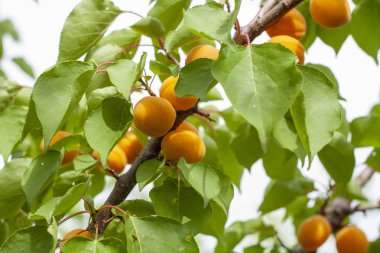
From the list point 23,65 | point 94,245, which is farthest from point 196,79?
point 23,65

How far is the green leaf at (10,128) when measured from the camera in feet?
4.20

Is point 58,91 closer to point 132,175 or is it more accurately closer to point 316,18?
point 132,175

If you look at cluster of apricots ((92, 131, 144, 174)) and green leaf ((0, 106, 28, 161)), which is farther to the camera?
cluster of apricots ((92, 131, 144, 174))

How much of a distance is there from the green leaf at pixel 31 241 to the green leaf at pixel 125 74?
10.4 inches

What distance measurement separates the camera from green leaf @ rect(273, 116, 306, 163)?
134 centimetres

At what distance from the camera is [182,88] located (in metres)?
1.05

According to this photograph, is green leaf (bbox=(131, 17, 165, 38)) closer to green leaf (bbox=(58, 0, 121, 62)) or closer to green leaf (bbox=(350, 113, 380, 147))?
green leaf (bbox=(58, 0, 121, 62))

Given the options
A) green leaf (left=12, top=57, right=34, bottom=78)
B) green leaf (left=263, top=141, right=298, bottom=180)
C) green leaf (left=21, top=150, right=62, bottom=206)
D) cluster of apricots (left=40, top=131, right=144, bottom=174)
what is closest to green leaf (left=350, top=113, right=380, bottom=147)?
green leaf (left=263, top=141, right=298, bottom=180)

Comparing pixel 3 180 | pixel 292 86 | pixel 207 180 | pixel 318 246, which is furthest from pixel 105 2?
pixel 318 246

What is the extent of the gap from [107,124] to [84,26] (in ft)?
1.39

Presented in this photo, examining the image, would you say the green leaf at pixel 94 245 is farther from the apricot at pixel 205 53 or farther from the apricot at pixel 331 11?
the apricot at pixel 331 11

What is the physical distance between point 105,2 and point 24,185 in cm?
52

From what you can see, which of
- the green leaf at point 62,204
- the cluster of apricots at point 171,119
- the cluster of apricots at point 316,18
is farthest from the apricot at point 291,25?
the green leaf at point 62,204

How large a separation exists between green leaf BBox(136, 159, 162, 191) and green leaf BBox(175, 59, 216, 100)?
18 cm
